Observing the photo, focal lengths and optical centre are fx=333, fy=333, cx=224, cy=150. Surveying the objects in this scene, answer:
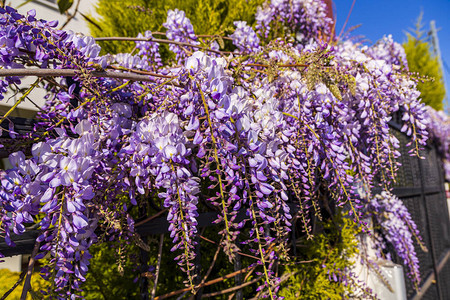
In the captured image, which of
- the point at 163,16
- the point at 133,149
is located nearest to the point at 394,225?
the point at 133,149

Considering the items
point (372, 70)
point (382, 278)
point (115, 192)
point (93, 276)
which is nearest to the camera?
point (115, 192)

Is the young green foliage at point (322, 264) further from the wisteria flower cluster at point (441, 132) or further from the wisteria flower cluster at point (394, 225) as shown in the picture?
the wisteria flower cluster at point (441, 132)

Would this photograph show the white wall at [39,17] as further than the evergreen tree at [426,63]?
No

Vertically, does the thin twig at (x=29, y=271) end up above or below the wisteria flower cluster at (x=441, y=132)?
below

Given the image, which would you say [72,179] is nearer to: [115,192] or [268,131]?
[115,192]

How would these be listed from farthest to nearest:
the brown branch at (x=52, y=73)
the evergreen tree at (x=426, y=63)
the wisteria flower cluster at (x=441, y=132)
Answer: the evergreen tree at (x=426, y=63) < the wisteria flower cluster at (x=441, y=132) < the brown branch at (x=52, y=73)

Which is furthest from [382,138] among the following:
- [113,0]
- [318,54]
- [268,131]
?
[113,0]

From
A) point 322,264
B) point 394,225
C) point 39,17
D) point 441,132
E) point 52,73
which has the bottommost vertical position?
point 322,264

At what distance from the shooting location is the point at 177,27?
2041 mm

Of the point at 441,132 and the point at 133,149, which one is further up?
the point at 441,132

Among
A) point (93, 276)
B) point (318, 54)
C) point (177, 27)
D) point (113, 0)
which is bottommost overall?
point (93, 276)

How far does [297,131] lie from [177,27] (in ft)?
3.84

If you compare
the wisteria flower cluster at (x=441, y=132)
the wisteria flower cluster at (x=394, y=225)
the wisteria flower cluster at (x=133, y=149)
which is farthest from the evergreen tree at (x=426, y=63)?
the wisteria flower cluster at (x=133, y=149)

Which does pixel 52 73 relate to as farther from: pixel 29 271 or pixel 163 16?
pixel 163 16
